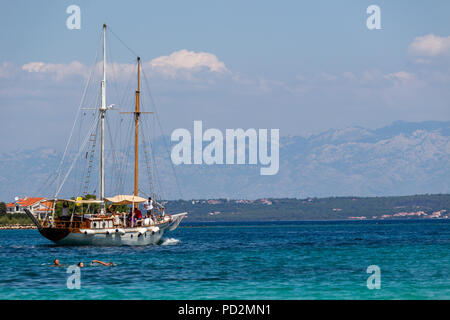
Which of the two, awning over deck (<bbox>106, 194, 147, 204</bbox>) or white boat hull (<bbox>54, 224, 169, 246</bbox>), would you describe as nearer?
white boat hull (<bbox>54, 224, 169, 246</bbox>)

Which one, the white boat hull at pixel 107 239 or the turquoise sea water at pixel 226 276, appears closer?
the turquoise sea water at pixel 226 276

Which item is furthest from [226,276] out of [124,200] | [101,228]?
[124,200]

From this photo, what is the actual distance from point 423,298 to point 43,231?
2371 inches

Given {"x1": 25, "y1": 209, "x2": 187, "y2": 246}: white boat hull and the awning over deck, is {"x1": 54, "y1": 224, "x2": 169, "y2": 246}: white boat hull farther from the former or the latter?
the awning over deck

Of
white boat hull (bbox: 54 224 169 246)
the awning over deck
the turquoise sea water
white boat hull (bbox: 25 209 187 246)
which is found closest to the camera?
the turquoise sea water

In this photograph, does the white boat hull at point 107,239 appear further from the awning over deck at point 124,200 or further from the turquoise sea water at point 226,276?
the turquoise sea water at point 226,276

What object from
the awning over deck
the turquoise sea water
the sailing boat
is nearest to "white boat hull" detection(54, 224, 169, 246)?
the sailing boat

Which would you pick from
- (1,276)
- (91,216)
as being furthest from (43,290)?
(91,216)

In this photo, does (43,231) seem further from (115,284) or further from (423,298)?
(423,298)

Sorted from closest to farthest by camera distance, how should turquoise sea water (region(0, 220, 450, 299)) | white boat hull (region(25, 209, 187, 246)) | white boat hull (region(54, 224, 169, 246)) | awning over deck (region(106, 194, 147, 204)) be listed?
turquoise sea water (region(0, 220, 450, 299)) → white boat hull (region(25, 209, 187, 246)) → white boat hull (region(54, 224, 169, 246)) → awning over deck (region(106, 194, 147, 204))

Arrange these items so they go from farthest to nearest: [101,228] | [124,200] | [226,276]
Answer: [124,200] < [101,228] < [226,276]

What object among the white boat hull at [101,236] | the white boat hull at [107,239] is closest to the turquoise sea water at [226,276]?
the white boat hull at [101,236]

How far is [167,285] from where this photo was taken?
168 feet

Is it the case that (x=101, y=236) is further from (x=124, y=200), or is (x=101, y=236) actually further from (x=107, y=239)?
(x=124, y=200)
